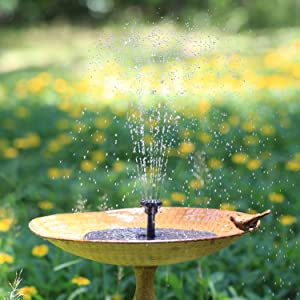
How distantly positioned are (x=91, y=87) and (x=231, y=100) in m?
1.50

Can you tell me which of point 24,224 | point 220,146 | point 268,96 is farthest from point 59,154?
point 268,96

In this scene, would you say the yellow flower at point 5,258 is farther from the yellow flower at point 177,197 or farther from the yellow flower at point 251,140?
the yellow flower at point 251,140

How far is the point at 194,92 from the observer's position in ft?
21.1

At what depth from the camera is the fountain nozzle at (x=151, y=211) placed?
249 cm

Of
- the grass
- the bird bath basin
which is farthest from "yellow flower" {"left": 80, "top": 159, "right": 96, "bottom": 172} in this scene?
the bird bath basin

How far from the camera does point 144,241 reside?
217 cm

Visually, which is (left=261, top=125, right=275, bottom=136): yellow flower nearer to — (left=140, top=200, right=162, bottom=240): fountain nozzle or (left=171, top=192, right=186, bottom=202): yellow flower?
(left=171, top=192, right=186, bottom=202): yellow flower

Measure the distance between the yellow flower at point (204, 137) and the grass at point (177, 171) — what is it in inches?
0.8

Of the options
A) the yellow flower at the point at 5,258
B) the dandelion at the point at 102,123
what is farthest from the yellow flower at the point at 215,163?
the yellow flower at the point at 5,258

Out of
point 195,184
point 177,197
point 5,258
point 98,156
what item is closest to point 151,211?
point 5,258

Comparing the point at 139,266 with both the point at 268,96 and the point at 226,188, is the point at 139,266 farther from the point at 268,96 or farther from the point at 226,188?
the point at 268,96

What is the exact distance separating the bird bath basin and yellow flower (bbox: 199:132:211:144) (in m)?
2.03

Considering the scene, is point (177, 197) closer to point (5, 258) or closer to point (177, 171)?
point (177, 171)

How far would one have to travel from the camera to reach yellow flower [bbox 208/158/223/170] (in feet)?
15.2
